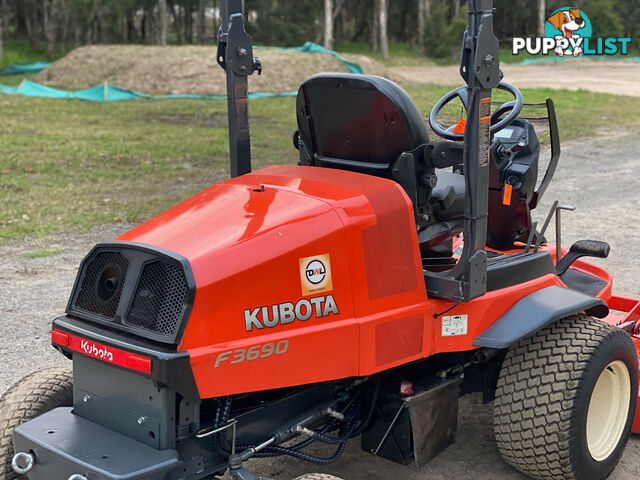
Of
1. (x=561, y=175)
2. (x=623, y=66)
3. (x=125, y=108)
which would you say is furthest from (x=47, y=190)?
(x=623, y=66)

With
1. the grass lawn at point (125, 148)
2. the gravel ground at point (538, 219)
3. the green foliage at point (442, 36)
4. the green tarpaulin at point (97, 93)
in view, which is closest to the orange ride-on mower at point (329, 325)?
the gravel ground at point (538, 219)

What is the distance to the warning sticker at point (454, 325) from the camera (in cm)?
349

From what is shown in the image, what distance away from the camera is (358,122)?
11.7ft

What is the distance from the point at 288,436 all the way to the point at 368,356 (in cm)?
44

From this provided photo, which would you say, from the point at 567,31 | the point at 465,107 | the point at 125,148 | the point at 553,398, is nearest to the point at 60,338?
the point at 553,398

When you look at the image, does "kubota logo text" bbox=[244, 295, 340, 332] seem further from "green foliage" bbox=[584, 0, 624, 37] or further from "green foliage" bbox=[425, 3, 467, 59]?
"green foliage" bbox=[584, 0, 624, 37]

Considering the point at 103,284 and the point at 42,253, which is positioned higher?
the point at 103,284

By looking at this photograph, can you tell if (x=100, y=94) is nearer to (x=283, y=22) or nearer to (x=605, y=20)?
(x=283, y=22)

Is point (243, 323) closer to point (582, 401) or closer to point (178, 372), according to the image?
point (178, 372)

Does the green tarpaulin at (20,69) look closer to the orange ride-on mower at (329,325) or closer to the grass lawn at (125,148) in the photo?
the grass lawn at (125,148)

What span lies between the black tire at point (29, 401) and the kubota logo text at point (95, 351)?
0.55 metres

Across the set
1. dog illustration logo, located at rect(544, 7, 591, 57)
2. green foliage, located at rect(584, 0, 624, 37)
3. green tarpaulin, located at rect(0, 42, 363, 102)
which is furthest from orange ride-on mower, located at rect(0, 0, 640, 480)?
green foliage, located at rect(584, 0, 624, 37)

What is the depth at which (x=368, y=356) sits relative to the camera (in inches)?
126

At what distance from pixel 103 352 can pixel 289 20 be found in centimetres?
4377
